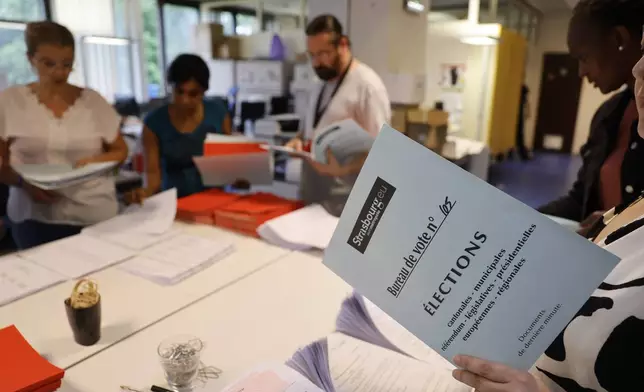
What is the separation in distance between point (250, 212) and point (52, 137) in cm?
82

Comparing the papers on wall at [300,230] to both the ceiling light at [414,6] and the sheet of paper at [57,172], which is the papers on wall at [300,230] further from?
the ceiling light at [414,6]

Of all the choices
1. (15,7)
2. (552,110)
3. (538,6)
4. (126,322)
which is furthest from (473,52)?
(126,322)

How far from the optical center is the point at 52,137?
174 cm

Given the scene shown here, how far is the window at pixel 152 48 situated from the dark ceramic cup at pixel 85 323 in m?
5.86

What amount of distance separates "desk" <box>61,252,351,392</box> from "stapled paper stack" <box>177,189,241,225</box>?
0.49 metres

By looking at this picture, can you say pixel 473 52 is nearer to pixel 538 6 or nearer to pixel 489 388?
pixel 538 6

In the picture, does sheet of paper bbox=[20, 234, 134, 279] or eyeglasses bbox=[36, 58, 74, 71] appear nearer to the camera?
sheet of paper bbox=[20, 234, 134, 279]

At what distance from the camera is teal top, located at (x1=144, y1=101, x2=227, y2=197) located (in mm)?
2092

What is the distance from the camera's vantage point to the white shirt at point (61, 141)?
1.71 metres

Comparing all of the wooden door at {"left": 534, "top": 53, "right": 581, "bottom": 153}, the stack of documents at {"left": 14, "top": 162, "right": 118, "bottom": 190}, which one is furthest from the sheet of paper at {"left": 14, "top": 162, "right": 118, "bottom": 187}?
the wooden door at {"left": 534, "top": 53, "right": 581, "bottom": 153}

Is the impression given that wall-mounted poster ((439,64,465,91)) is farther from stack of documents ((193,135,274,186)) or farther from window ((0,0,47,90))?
window ((0,0,47,90))

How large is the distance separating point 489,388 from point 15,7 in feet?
19.4

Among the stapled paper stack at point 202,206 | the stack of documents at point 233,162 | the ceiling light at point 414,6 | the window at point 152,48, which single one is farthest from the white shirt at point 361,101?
the window at point 152,48

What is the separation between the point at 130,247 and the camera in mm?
1514
